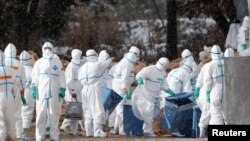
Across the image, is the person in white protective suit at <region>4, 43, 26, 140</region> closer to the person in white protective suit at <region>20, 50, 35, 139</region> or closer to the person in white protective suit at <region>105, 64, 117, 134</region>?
the person in white protective suit at <region>20, 50, 35, 139</region>

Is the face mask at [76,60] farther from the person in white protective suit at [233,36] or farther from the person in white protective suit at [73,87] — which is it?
the person in white protective suit at [233,36]

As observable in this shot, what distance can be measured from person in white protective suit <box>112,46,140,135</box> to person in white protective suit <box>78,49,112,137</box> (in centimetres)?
57

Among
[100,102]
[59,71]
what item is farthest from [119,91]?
[59,71]

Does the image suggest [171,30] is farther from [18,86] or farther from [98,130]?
[18,86]

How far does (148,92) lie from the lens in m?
22.1

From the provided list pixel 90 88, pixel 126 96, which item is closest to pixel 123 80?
pixel 126 96

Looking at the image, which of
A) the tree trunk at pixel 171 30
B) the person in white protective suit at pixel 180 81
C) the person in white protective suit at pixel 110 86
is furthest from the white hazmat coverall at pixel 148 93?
the tree trunk at pixel 171 30

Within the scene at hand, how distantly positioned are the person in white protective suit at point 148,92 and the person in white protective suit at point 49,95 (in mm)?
3166

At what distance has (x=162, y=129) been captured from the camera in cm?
2234

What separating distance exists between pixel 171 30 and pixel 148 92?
15862 millimetres

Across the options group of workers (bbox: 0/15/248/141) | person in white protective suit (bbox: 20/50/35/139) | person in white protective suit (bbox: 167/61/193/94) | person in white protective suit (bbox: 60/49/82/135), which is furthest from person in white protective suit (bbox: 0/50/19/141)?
person in white protective suit (bbox: 167/61/193/94)

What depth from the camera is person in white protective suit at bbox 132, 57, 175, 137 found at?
71.8 feet

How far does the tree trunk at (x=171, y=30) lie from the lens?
120 feet

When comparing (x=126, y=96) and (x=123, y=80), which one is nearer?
(x=123, y=80)
